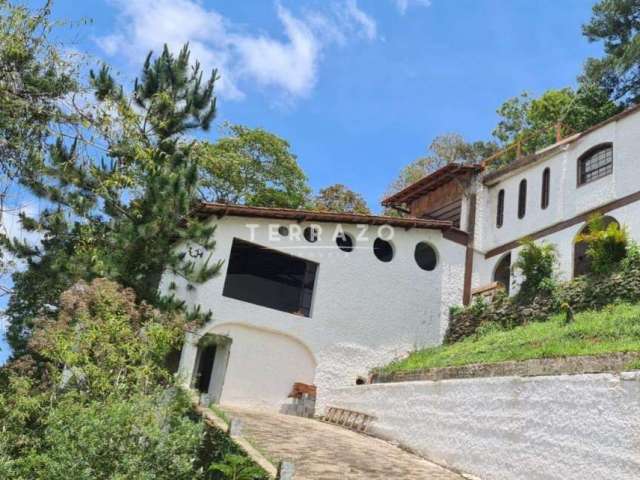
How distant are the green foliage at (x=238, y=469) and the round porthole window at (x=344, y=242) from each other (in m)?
10.1

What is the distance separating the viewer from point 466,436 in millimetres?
11602

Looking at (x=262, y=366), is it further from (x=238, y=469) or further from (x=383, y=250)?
(x=238, y=469)

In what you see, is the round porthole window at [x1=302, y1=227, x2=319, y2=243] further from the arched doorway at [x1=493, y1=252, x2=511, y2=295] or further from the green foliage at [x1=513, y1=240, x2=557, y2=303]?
the arched doorway at [x1=493, y1=252, x2=511, y2=295]

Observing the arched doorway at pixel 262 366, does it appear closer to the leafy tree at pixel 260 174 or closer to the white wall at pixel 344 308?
the white wall at pixel 344 308

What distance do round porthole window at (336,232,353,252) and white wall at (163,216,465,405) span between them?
6.1 inches

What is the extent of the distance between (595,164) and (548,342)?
7716 mm

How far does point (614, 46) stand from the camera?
3197 cm

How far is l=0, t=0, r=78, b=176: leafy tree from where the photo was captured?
7.84 meters

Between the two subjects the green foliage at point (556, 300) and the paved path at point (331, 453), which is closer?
the paved path at point (331, 453)

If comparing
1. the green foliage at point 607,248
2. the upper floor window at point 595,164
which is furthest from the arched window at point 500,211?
the green foliage at point 607,248

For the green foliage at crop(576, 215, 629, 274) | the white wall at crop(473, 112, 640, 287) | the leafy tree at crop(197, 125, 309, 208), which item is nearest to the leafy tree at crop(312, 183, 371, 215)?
the leafy tree at crop(197, 125, 309, 208)

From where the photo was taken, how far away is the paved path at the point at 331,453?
33.7 feet

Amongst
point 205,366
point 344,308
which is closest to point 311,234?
point 344,308

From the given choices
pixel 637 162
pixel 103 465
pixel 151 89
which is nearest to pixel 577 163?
pixel 637 162
